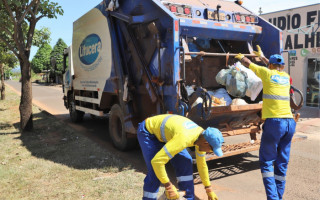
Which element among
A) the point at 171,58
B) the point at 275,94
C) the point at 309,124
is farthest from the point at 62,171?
the point at 309,124

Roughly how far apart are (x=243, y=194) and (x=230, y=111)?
121 cm

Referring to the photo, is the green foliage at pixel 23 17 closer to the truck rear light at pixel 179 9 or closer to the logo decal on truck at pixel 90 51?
the logo decal on truck at pixel 90 51

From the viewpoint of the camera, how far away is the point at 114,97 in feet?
19.2

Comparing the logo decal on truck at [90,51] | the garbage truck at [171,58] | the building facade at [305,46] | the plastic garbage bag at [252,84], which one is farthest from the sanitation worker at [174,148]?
the building facade at [305,46]

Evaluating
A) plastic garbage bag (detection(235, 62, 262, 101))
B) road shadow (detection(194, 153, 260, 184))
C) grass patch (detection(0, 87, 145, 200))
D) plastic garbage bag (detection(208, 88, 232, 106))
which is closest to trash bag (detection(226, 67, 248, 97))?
plastic garbage bag (detection(235, 62, 262, 101))

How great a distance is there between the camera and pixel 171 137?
2.53 metres

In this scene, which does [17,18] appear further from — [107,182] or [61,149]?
[107,182]

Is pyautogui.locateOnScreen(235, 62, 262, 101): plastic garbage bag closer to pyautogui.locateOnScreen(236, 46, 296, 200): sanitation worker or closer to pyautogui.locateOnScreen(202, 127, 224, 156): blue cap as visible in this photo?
pyautogui.locateOnScreen(236, 46, 296, 200): sanitation worker

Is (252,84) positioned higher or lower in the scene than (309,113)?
higher

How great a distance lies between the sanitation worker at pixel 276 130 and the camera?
316cm

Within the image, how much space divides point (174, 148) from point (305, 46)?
10.7 metres

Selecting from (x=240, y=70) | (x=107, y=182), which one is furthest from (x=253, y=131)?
(x=107, y=182)

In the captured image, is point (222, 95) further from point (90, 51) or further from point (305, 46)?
point (305, 46)

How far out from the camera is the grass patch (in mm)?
3631
